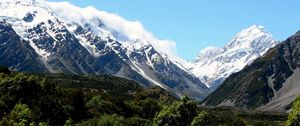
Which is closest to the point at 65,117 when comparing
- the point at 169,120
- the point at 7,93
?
the point at 7,93

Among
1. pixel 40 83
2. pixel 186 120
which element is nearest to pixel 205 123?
pixel 186 120

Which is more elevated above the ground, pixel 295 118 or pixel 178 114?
pixel 178 114

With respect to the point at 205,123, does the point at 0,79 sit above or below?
above

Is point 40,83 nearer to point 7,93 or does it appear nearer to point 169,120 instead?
point 7,93

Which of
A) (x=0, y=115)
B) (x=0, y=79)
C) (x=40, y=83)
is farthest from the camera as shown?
(x=40, y=83)

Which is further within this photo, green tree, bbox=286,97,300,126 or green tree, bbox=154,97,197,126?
green tree, bbox=154,97,197,126

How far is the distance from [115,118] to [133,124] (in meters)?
11.2

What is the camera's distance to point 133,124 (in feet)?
569

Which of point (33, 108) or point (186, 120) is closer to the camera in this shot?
point (186, 120)

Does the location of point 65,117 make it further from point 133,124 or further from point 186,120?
point 186,120

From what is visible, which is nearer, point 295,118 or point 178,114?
point 295,118

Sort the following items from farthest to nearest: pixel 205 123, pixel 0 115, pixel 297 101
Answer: pixel 0 115 < pixel 205 123 < pixel 297 101

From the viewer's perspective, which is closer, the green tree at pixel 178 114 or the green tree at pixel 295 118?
the green tree at pixel 295 118

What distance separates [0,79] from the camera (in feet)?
566
